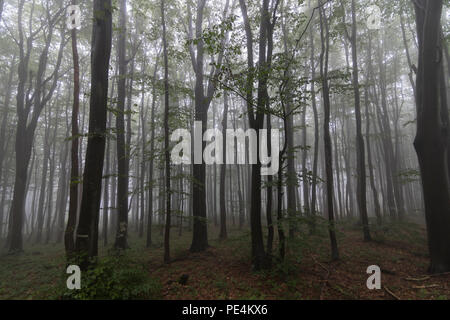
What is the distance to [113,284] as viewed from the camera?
4.45m

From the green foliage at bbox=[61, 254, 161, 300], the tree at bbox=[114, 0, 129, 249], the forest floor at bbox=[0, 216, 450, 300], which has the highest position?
the tree at bbox=[114, 0, 129, 249]

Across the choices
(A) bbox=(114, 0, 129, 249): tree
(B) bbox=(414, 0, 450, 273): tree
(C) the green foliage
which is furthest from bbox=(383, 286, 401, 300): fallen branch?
(A) bbox=(114, 0, 129, 249): tree

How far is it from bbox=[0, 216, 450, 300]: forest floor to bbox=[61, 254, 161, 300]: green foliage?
0.44 metres

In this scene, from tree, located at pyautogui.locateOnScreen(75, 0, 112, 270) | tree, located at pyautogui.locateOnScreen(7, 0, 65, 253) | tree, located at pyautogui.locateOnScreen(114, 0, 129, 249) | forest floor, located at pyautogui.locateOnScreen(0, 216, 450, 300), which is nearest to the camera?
forest floor, located at pyautogui.locateOnScreen(0, 216, 450, 300)

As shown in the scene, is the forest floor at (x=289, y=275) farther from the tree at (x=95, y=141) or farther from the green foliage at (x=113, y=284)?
the tree at (x=95, y=141)

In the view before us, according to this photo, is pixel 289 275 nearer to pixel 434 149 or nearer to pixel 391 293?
pixel 391 293

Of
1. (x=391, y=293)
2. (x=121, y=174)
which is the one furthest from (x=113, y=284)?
(x=391, y=293)

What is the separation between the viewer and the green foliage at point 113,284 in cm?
418

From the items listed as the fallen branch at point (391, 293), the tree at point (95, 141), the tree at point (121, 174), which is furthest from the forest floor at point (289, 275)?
the tree at point (121, 174)

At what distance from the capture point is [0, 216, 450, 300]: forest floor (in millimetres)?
4863

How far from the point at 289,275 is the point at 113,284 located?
4.36 metres

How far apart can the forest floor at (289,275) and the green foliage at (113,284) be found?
0.44 meters

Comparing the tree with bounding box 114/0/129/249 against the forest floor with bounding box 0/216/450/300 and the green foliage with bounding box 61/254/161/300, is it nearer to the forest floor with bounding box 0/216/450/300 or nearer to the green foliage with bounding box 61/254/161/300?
the forest floor with bounding box 0/216/450/300
